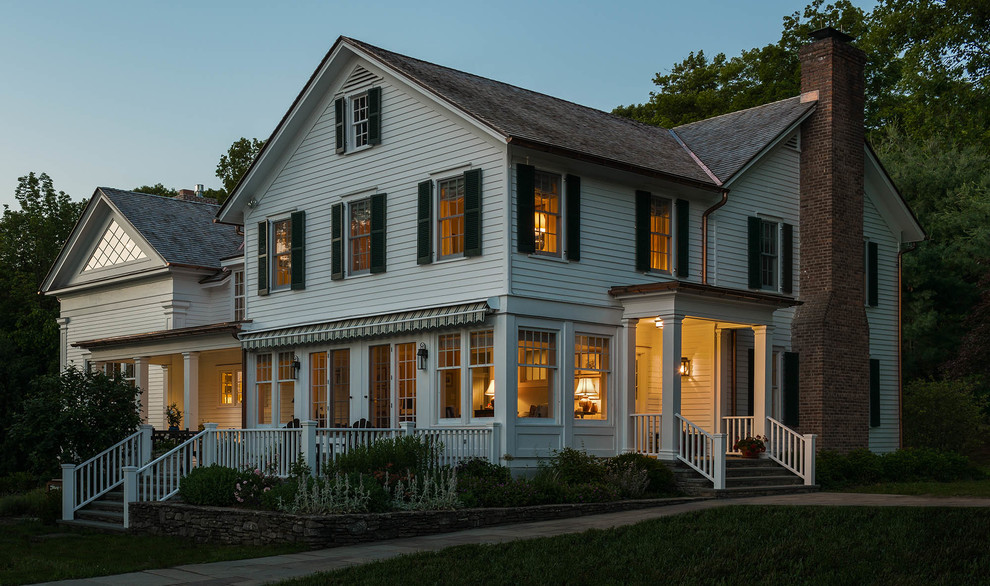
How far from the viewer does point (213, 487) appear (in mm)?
15898

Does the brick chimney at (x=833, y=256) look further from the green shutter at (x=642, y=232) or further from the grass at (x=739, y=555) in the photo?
the grass at (x=739, y=555)

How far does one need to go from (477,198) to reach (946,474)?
→ 11.5m

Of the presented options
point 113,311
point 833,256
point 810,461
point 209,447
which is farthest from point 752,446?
point 113,311

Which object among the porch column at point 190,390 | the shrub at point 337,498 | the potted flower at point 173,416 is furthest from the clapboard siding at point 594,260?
the potted flower at point 173,416

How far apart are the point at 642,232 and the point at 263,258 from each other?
8.55 meters

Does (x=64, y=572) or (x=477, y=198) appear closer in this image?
(x=64, y=572)

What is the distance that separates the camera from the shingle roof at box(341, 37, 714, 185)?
1880cm

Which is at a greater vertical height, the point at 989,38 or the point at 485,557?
the point at 989,38

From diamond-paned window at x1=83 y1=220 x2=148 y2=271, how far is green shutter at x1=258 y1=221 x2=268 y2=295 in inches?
288

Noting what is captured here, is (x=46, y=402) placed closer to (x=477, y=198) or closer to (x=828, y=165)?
(x=477, y=198)

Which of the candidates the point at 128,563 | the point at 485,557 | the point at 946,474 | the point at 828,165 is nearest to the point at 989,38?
the point at 828,165

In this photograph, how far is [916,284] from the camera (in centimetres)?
3147

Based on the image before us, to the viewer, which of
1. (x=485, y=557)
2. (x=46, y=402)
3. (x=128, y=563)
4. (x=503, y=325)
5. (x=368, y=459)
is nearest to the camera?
(x=485, y=557)

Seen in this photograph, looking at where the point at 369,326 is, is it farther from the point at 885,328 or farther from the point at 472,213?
the point at 885,328
